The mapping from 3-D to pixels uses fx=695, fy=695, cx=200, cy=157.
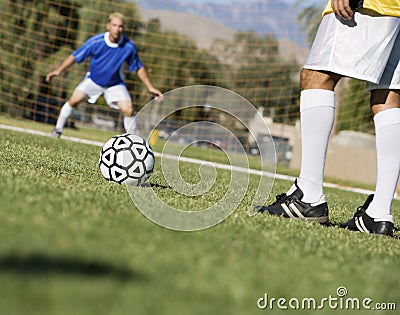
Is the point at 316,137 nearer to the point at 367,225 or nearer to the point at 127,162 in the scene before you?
the point at 367,225

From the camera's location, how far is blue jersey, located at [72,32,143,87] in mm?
10125

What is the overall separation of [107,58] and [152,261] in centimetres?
815

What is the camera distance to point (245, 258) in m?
2.64

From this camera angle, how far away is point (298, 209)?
4398 mm

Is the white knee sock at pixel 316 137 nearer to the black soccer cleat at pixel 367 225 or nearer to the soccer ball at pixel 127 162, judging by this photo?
the black soccer cleat at pixel 367 225

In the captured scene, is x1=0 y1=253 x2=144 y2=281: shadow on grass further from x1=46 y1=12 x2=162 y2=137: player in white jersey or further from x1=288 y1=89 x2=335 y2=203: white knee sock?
x1=46 y1=12 x2=162 y2=137: player in white jersey

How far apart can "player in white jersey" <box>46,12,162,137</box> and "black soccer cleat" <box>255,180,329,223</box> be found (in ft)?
19.0

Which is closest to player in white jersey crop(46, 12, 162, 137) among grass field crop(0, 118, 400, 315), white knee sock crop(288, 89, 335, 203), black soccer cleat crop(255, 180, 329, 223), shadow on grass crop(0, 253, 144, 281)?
white knee sock crop(288, 89, 335, 203)

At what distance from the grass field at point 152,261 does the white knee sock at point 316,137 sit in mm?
573

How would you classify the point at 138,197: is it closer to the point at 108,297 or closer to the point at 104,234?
the point at 104,234

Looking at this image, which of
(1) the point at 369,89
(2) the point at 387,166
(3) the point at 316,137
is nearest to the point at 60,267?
(3) the point at 316,137

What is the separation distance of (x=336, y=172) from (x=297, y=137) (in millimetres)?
2547

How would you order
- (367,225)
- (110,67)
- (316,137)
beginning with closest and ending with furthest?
(367,225), (316,137), (110,67)

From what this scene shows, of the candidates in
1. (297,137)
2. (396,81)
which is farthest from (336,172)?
(396,81)
